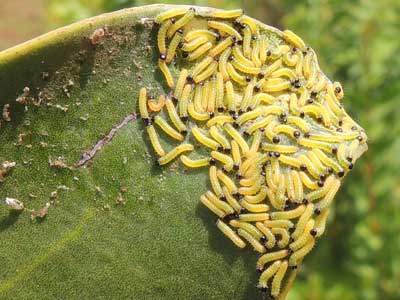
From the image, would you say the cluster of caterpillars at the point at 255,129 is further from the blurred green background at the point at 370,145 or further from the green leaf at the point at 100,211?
the blurred green background at the point at 370,145

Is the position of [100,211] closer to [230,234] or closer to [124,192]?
[124,192]

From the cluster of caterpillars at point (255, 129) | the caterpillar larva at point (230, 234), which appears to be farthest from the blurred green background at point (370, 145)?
the caterpillar larva at point (230, 234)

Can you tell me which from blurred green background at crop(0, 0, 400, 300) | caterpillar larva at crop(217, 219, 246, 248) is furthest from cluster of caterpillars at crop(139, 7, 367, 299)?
blurred green background at crop(0, 0, 400, 300)

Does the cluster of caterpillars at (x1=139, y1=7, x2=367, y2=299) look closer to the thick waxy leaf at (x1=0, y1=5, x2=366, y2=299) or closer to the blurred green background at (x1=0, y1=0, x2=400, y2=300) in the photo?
the thick waxy leaf at (x1=0, y1=5, x2=366, y2=299)

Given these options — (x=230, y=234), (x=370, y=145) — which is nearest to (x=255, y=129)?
(x=230, y=234)

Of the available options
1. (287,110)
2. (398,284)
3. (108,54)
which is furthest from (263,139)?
(398,284)

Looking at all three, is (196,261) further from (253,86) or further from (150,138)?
(253,86)
